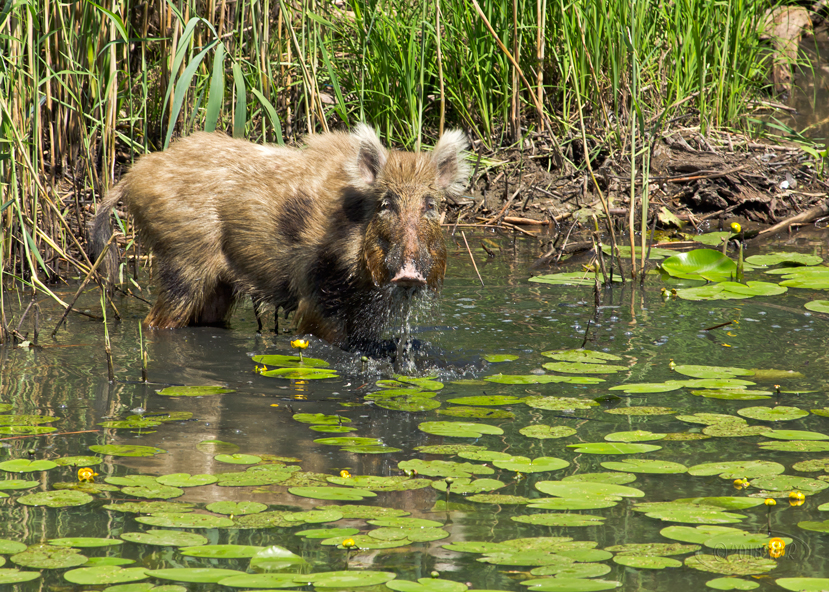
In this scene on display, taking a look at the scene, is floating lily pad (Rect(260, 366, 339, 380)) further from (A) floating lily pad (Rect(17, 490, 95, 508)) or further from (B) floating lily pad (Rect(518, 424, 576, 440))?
(A) floating lily pad (Rect(17, 490, 95, 508))

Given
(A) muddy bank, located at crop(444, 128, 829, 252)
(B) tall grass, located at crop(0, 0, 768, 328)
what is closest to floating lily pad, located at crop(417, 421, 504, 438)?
(B) tall grass, located at crop(0, 0, 768, 328)

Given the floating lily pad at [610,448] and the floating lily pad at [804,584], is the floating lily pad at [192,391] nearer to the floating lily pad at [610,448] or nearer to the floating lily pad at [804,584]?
the floating lily pad at [610,448]

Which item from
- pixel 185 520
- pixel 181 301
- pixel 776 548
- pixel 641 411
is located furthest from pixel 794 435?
pixel 181 301

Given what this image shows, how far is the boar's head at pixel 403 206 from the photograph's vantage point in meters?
4.61

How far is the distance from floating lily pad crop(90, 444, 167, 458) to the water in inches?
1.1

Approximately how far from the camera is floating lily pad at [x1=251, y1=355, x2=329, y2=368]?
4625 millimetres

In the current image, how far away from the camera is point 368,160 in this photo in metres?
4.82

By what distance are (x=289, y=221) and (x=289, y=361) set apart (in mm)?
920

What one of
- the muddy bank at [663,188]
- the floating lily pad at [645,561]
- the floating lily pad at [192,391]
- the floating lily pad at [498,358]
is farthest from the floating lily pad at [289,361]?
the muddy bank at [663,188]

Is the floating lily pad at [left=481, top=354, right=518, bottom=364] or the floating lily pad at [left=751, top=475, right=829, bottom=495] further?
the floating lily pad at [left=481, top=354, right=518, bottom=364]

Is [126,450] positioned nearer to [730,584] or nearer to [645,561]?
[645,561]

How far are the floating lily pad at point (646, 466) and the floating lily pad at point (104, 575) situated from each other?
5.38ft

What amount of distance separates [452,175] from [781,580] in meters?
2.99

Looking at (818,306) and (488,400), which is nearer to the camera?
(488,400)
